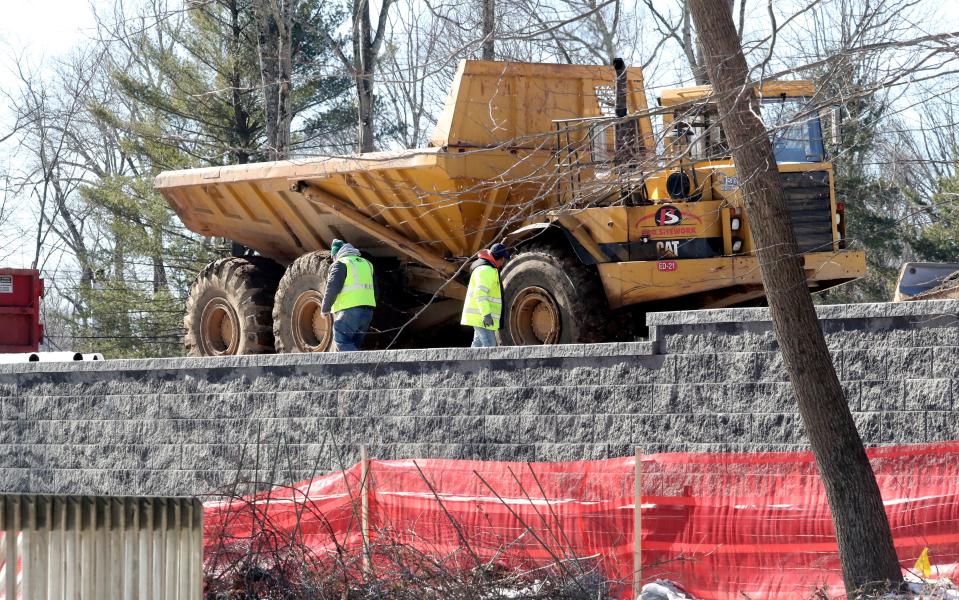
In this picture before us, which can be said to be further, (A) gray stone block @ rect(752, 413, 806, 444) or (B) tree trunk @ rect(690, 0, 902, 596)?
(A) gray stone block @ rect(752, 413, 806, 444)

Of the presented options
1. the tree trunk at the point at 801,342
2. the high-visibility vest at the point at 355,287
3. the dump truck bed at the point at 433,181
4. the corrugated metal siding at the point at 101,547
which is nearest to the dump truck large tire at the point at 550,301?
the dump truck bed at the point at 433,181

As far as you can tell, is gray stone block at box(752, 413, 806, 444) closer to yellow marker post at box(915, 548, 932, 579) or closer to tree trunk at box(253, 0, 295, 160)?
yellow marker post at box(915, 548, 932, 579)

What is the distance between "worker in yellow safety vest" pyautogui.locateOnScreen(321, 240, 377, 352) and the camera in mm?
12328

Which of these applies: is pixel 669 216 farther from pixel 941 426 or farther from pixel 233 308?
pixel 233 308

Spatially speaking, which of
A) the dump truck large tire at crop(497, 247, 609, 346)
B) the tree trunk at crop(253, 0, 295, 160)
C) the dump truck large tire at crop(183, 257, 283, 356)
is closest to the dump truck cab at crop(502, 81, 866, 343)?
the dump truck large tire at crop(497, 247, 609, 346)

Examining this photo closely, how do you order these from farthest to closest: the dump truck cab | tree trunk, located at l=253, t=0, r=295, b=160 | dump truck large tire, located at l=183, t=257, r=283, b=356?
1. tree trunk, located at l=253, t=0, r=295, b=160
2. dump truck large tire, located at l=183, t=257, r=283, b=356
3. the dump truck cab

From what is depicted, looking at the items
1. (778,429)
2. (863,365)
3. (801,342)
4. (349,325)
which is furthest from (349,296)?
(801,342)

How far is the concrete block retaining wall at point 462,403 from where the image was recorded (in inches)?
344

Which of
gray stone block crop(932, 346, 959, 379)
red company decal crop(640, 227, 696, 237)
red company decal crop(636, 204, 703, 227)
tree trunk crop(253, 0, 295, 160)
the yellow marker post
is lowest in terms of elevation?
the yellow marker post

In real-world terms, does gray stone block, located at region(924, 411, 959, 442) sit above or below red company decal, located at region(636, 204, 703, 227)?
below

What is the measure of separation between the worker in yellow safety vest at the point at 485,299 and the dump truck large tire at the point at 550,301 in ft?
0.44

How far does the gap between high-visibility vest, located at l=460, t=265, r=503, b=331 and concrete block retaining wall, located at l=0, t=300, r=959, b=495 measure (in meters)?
1.00

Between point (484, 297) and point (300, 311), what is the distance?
2.83m

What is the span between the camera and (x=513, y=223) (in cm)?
1064
